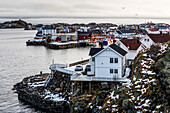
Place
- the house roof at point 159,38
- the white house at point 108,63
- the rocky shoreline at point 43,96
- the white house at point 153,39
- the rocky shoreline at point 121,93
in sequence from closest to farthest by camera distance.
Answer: the rocky shoreline at point 121,93
the rocky shoreline at point 43,96
the white house at point 108,63
the house roof at point 159,38
the white house at point 153,39

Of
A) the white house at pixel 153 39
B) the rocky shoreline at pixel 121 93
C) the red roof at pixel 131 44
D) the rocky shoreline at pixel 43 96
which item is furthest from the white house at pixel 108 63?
the white house at pixel 153 39

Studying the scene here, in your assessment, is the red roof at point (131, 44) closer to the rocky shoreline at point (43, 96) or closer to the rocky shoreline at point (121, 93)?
the rocky shoreline at point (121, 93)

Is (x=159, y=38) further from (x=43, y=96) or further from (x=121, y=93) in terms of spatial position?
(x=121, y=93)

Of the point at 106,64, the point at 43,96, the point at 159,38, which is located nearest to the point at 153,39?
the point at 159,38

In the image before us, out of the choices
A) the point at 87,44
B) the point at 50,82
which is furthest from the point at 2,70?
the point at 87,44

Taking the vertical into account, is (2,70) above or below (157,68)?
below

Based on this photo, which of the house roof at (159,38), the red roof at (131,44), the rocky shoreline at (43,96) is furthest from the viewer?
the house roof at (159,38)

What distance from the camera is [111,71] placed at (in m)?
23.8

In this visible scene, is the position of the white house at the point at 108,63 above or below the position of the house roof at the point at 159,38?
below

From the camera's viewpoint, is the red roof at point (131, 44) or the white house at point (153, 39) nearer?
the red roof at point (131, 44)

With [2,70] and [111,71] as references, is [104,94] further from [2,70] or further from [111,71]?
[2,70]

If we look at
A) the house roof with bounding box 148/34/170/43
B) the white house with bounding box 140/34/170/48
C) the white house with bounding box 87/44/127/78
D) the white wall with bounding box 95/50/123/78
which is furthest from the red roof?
the white wall with bounding box 95/50/123/78

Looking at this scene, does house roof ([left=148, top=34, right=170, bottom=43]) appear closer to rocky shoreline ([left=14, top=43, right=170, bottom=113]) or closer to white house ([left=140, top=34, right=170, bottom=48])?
white house ([left=140, top=34, right=170, bottom=48])

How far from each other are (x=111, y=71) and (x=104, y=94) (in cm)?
377
